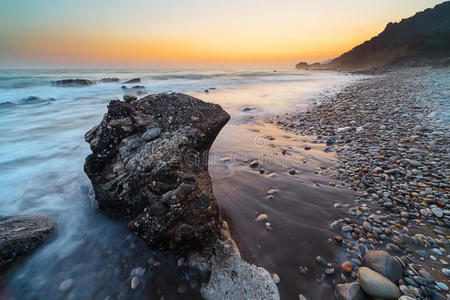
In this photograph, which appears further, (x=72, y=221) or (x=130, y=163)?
(x=72, y=221)

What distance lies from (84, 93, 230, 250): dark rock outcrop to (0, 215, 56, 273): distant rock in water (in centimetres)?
77

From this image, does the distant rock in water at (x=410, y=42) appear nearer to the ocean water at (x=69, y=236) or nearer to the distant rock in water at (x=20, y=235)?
the ocean water at (x=69, y=236)

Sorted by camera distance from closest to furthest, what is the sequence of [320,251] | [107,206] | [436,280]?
[436,280], [320,251], [107,206]

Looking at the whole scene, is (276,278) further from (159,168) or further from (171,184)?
(159,168)

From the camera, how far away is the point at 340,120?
20.6ft

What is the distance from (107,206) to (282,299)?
2560mm

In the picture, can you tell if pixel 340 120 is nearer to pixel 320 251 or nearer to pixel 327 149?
pixel 327 149

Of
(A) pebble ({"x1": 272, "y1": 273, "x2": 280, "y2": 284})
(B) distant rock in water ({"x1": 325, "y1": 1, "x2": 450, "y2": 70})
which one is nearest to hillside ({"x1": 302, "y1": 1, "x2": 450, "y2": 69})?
(B) distant rock in water ({"x1": 325, "y1": 1, "x2": 450, "y2": 70})

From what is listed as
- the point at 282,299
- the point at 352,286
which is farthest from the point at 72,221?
the point at 352,286

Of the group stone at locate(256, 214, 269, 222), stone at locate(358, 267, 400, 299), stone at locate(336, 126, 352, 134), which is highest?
stone at locate(336, 126, 352, 134)

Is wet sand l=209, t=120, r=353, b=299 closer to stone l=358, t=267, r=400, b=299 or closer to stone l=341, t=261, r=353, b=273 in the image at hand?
stone l=341, t=261, r=353, b=273

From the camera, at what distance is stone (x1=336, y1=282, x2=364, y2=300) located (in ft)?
5.32

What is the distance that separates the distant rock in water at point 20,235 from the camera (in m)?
2.15

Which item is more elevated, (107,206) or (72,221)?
(107,206)
